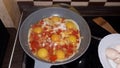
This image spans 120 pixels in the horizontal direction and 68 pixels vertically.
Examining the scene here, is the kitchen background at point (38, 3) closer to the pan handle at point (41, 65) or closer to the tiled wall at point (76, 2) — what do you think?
the tiled wall at point (76, 2)

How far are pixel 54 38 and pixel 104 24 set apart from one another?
26 cm

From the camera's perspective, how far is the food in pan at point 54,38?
2.53ft

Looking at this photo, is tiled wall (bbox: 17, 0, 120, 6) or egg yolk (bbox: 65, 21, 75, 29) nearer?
egg yolk (bbox: 65, 21, 75, 29)

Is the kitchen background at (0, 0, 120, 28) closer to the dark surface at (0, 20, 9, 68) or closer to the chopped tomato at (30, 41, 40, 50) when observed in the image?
the dark surface at (0, 20, 9, 68)

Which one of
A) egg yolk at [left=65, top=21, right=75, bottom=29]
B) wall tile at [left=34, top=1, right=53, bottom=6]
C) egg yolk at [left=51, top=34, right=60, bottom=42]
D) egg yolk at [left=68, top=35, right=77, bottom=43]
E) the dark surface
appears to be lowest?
the dark surface

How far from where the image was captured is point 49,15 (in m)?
0.89

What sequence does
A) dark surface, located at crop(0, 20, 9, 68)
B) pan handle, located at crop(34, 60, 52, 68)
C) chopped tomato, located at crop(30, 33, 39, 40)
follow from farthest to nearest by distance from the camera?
1. dark surface, located at crop(0, 20, 9, 68)
2. chopped tomato, located at crop(30, 33, 39, 40)
3. pan handle, located at crop(34, 60, 52, 68)

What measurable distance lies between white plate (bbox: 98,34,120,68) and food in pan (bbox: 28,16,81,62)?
0.10 m

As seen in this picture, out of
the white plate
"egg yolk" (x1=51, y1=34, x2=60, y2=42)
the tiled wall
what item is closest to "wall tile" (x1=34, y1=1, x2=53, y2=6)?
the tiled wall

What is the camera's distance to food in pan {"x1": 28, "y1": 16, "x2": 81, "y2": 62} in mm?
771

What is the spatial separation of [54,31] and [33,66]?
0.60ft

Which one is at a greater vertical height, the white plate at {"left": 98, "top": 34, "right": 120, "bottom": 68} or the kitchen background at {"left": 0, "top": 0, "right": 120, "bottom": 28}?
the kitchen background at {"left": 0, "top": 0, "right": 120, "bottom": 28}

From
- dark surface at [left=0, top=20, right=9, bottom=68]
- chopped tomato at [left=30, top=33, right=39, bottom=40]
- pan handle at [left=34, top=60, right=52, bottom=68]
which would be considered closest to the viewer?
pan handle at [left=34, top=60, right=52, bottom=68]

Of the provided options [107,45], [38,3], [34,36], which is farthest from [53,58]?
[38,3]
